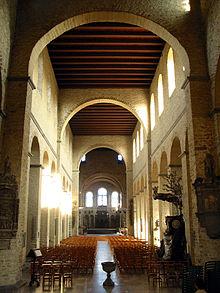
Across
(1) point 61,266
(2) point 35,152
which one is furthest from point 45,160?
(1) point 61,266

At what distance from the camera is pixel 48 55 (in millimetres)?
18641

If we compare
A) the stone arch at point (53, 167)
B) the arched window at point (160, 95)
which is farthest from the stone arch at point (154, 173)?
the stone arch at point (53, 167)

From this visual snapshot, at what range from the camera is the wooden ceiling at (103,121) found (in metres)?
27.4

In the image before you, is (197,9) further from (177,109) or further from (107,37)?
(107,37)

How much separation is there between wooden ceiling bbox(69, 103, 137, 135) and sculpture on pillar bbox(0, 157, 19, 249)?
655 inches

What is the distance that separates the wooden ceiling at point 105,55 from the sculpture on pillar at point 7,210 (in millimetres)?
8957

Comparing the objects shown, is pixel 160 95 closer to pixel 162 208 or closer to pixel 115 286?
pixel 162 208

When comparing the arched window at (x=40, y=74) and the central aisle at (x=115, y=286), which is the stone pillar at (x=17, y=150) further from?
the arched window at (x=40, y=74)

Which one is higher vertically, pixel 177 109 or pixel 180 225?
pixel 177 109

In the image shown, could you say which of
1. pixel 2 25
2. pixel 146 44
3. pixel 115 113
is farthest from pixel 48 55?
pixel 115 113

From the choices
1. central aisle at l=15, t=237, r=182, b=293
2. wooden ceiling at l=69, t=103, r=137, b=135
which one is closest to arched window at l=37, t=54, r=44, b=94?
central aisle at l=15, t=237, r=182, b=293

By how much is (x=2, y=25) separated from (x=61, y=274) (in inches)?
314

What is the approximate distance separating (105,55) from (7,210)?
11.3m

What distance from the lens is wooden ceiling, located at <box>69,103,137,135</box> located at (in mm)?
27406
